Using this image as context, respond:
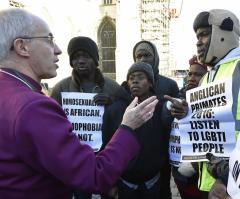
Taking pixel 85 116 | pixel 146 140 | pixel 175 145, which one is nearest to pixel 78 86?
pixel 85 116

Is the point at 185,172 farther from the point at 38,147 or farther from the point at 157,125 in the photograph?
the point at 38,147

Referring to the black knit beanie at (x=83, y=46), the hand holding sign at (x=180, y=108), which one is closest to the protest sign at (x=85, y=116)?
the black knit beanie at (x=83, y=46)

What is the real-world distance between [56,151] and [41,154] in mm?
70

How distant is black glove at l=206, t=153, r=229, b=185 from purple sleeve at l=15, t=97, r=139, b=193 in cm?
74

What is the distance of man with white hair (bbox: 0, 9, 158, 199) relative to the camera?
186 centimetres

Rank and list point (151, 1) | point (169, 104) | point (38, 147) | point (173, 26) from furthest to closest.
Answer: point (151, 1)
point (173, 26)
point (169, 104)
point (38, 147)

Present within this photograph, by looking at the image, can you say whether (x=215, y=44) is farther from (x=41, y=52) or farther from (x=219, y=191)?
(x=41, y=52)

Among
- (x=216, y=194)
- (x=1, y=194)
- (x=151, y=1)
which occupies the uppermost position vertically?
(x=151, y=1)

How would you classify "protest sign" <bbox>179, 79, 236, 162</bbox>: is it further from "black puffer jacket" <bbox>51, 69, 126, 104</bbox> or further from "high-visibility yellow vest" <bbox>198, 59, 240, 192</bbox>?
"black puffer jacket" <bbox>51, 69, 126, 104</bbox>

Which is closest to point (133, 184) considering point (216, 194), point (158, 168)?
point (158, 168)

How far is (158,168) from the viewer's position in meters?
3.70

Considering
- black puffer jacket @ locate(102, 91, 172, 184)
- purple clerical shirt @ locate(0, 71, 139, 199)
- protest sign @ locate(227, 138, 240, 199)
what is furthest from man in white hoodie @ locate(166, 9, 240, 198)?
purple clerical shirt @ locate(0, 71, 139, 199)

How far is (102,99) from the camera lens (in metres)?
3.80

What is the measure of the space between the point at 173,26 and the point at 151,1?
2.93 metres
